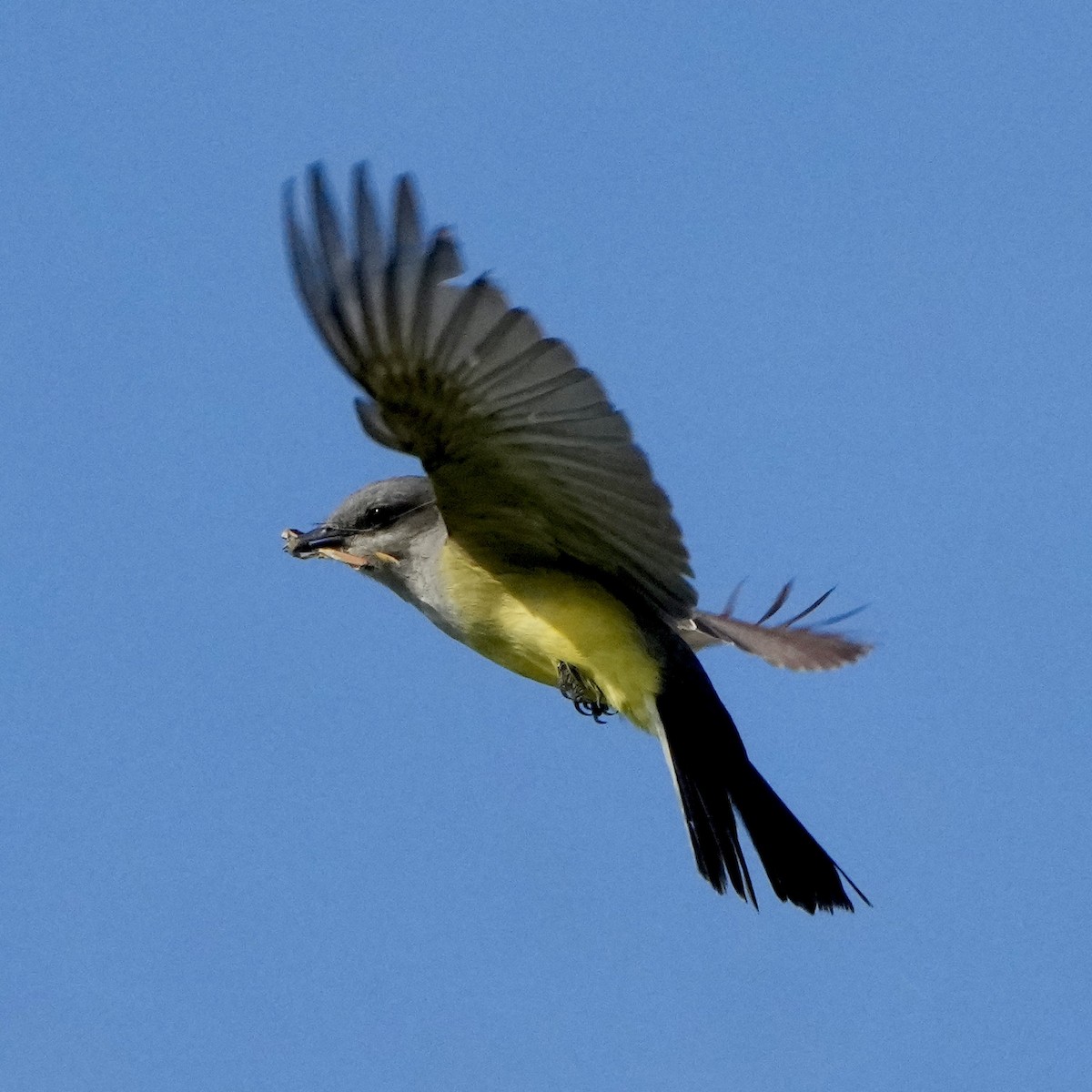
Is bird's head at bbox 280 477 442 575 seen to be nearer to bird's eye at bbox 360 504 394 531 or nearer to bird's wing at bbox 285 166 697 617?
bird's eye at bbox 360 504 394 531

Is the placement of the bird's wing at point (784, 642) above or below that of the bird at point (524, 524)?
above

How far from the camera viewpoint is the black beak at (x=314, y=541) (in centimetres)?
714

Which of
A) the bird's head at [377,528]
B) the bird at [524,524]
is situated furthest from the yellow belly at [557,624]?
the bird's head at [377,528]

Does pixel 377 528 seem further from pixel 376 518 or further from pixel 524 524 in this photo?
pixel 524 524

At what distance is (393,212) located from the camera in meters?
5.15

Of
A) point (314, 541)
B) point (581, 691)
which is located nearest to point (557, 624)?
point (581, 691)

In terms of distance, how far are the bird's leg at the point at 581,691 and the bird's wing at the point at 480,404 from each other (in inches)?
14.5

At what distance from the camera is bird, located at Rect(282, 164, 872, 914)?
5.30m

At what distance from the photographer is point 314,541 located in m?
7.13

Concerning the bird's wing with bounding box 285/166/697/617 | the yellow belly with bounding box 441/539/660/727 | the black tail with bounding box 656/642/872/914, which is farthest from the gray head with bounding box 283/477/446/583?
the black tail with bounding box 656/642/872/914

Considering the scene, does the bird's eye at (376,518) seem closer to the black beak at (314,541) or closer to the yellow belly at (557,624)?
the black beak at (314,541)

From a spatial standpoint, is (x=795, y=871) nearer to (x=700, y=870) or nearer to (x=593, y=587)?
(x=700, y=870)

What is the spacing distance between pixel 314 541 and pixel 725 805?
6.42ft

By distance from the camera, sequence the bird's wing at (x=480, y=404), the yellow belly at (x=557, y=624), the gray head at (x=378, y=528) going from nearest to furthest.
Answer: the bird's wing at (x=480, y=404) → the yellow belly at (x=557, y=624) → the gray head at (x=378, y=528)
